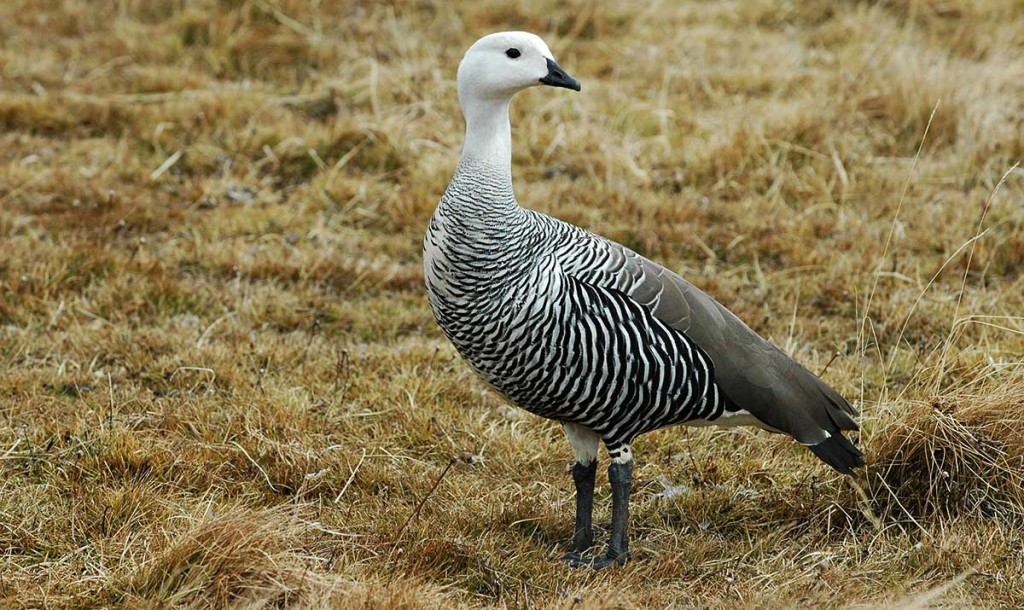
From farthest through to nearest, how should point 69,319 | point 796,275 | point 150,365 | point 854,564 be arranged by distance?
point 796,275 → point 69,319 → point 150,365 → point 854,564

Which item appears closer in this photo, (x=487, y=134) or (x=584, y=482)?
(x=487, y=134)

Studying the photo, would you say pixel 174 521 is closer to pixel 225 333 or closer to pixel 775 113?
pixel 225 333

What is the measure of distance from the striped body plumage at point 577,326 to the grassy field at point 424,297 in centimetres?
40

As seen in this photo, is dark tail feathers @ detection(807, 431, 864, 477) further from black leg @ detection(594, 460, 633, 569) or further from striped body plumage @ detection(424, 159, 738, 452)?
black leg @ detection(594, 460, 633, 569)

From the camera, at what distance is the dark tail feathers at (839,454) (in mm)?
3943

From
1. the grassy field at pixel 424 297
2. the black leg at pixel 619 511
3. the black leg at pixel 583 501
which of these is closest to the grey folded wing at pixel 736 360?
the grassy field at pixel 424 297

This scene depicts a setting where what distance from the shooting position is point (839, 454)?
3.96 m

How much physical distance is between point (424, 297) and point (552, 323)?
2.27 m

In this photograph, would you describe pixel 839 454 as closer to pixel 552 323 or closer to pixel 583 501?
pixel 583 501

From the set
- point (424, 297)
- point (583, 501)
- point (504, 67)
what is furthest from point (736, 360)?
point (424, 297)

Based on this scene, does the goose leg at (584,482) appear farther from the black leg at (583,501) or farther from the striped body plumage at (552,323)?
the striped body plumage at (552,323)

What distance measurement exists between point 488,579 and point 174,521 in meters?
1.04

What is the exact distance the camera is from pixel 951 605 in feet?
11.6

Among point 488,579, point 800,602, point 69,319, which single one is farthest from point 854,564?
point 69,319
